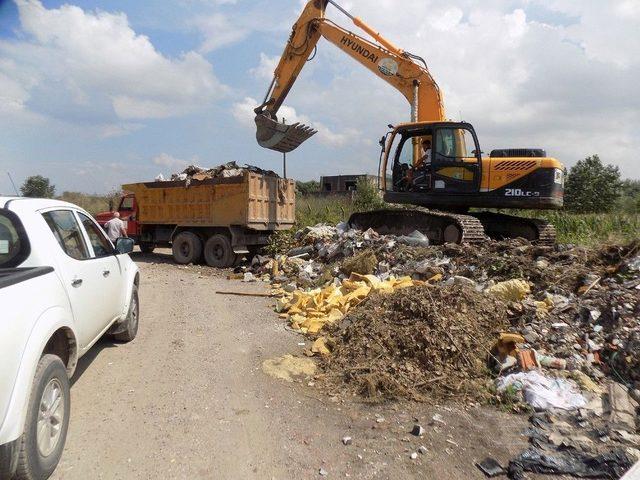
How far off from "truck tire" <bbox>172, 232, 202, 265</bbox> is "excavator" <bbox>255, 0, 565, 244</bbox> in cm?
314

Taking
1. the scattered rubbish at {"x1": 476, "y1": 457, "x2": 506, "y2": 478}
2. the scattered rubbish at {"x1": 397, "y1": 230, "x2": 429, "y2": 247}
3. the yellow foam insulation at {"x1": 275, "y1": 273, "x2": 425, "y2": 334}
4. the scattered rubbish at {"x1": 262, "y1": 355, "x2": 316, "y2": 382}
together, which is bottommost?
the scattered rubbish at {"x1": 476, "y1": 457, "x2": 506, "y2": 478}

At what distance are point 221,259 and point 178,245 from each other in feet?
4.78

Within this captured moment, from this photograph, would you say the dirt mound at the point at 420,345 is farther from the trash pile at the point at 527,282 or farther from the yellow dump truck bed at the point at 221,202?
the yellow dump truck bed at the point at 221,202

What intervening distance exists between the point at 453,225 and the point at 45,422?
30.7 ft

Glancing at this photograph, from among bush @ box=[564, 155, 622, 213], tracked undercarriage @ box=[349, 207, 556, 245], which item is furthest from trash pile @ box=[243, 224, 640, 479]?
bush @ box=[564, 155, 622, 213]

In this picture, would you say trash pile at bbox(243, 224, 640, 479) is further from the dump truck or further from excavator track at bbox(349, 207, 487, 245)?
the dump truck

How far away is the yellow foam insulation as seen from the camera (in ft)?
22.2

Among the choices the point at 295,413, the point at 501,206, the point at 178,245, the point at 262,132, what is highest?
the point at 262,132

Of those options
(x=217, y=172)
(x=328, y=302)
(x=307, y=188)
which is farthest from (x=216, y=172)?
(x=307, y=188)

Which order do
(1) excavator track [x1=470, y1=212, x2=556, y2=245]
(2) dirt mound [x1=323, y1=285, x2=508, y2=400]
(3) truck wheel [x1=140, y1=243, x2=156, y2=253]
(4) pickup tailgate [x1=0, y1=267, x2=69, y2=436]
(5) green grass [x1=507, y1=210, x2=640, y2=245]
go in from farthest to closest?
1. (3) truck wheel [x1=140, y1=243, x2=156, y2=253]
2. (5) green grass [x1=507, y1=210, x2=640, y2=245]
3. (1) excavator track [x1=470, y1=212, x2=556, y2=245]
4. (2) dirt mound [x1=323, y1=285, x2=508, y2=400]
5. (4) pickup tailgate [x1=0, y1=267, x2=69, y2=436]

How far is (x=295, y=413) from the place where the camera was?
13.8ft

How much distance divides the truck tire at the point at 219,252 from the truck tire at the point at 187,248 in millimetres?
246

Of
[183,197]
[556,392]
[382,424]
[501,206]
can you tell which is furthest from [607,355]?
[183,197]

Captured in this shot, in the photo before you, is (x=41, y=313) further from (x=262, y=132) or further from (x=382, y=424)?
(x=262, y=132)
